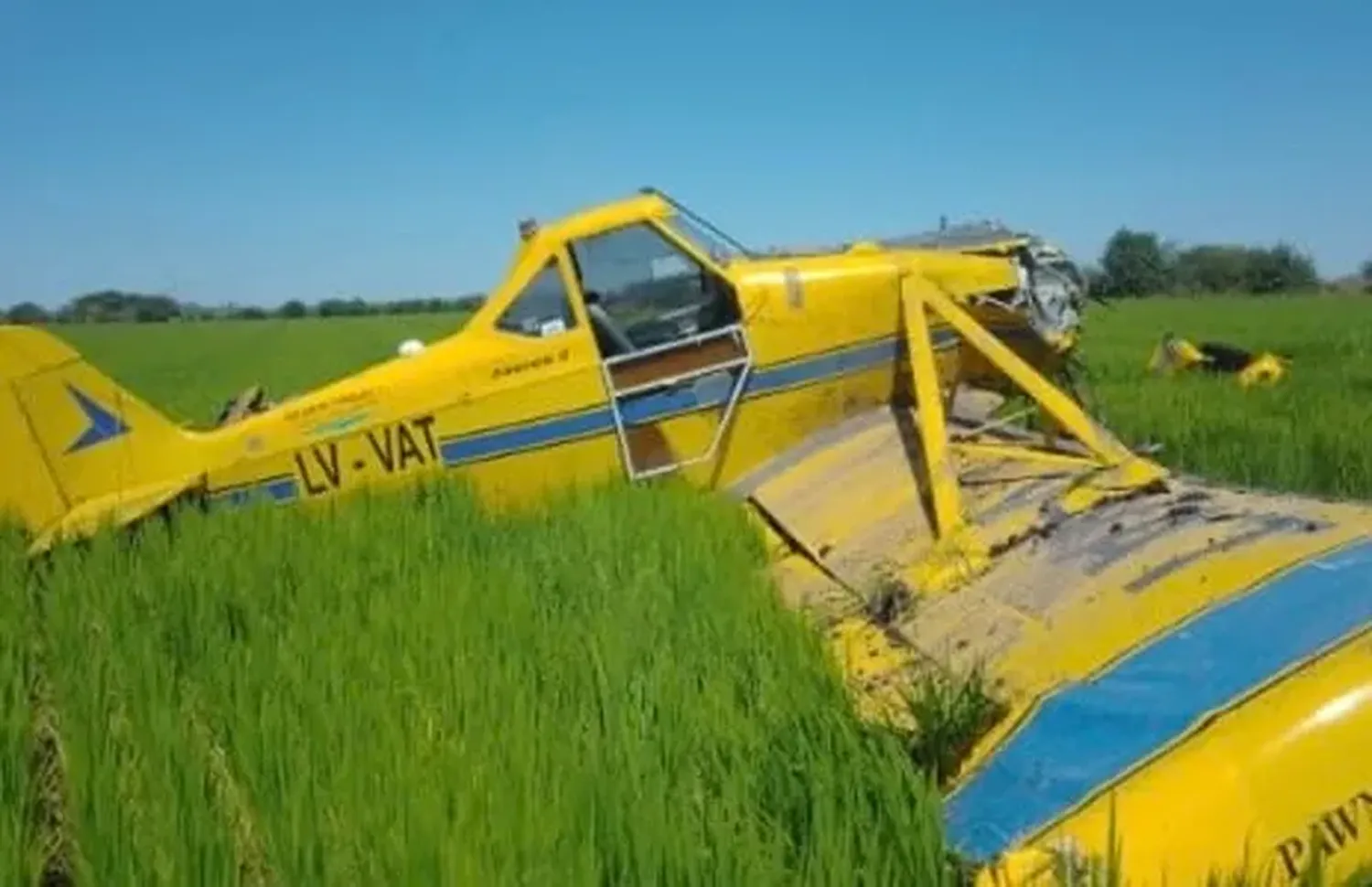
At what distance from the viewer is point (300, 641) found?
4270mm

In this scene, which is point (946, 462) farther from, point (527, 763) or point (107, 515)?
point (107, 515)

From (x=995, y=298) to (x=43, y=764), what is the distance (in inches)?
217

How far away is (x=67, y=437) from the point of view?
6.89m

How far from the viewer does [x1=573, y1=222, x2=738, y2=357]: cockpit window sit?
23.2ft

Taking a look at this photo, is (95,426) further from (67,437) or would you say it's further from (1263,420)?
(1263,420)

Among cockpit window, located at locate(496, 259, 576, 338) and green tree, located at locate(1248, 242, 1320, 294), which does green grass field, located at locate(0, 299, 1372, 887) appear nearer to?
cockpit window, located at locate(496, 259, 576, 338)

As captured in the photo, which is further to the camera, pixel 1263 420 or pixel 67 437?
pixel 1263 420

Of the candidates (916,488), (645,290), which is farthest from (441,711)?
(645,290)

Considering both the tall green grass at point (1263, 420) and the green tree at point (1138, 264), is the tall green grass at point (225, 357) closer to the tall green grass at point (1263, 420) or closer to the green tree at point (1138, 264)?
the tall green grass at point (1263, 420)

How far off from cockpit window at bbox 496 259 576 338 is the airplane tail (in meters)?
1.69

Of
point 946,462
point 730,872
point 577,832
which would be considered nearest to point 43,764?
point 577,832

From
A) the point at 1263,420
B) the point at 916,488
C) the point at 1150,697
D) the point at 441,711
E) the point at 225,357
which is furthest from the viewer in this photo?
the point at 225,357

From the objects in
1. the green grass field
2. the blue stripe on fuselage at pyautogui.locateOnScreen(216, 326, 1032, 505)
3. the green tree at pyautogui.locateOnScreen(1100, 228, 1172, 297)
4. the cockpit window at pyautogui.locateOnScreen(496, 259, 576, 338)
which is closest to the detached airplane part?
the blue stripe on fuselage at pyautogui.locateOnScreen(216, 326, 1032, 505)

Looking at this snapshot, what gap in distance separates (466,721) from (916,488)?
3100mm
